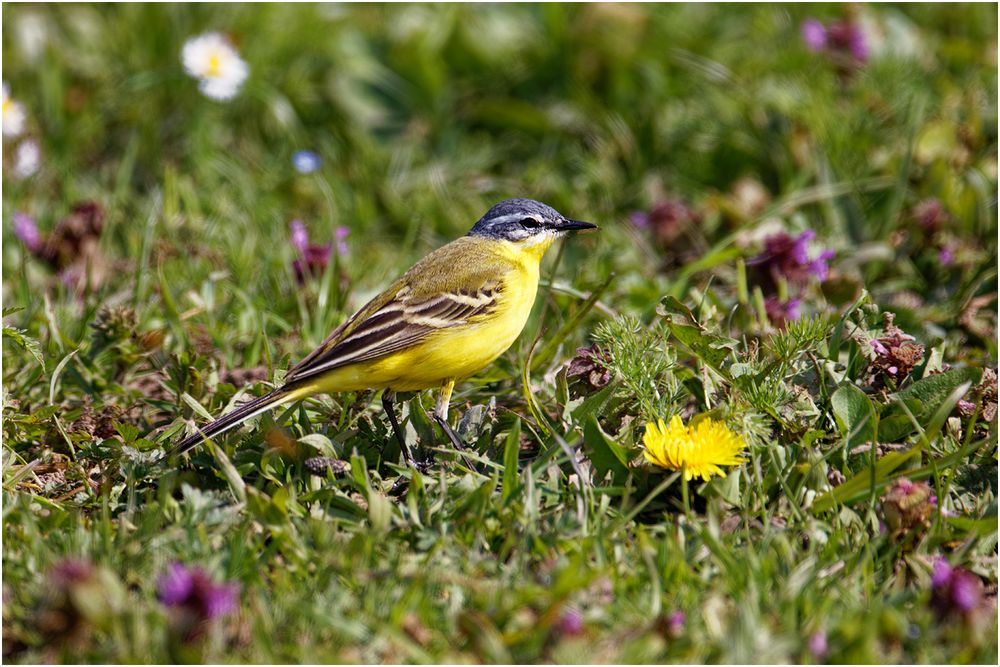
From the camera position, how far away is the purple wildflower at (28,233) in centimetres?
664

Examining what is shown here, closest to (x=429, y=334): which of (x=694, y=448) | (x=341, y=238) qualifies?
(x=694, y=448)

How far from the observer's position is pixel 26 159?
7504 mm

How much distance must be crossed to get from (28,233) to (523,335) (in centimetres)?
300

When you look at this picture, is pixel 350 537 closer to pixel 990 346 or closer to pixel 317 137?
pixel 990 346

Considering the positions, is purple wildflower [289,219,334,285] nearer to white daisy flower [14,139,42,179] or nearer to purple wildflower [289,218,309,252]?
purple wildflower [289,218,309,252]

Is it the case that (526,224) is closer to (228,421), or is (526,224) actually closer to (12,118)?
(228,421)

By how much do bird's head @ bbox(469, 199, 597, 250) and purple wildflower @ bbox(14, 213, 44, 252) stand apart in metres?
2.71

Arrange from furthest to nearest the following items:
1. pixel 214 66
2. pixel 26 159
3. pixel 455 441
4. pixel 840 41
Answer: pixel 840 41 < pixel 214 66 < pixel 26 159 < pixel 455 441

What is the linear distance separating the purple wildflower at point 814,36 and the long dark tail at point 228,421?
5339 mm

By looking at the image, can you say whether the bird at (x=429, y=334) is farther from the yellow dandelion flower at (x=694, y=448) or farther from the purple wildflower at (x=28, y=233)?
the purple wildflower at (x=28, y=233)

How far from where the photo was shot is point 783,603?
3502mm

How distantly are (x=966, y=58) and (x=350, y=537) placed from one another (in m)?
6.55

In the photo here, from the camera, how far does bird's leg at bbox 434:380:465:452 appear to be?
4601 millimetres

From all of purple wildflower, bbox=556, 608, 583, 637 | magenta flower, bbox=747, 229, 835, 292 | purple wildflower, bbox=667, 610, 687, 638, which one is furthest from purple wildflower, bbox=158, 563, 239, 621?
magenta flower, bbox=747, 229, 835, 292
